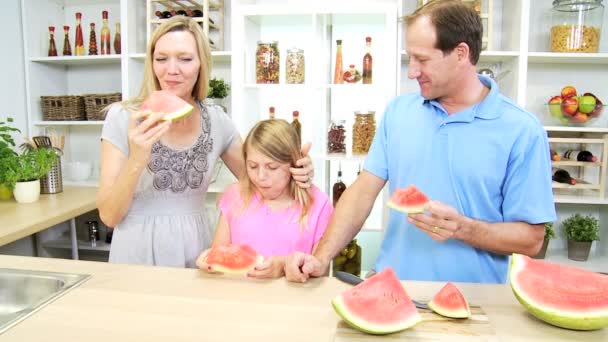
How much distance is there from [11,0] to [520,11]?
367 centimetres

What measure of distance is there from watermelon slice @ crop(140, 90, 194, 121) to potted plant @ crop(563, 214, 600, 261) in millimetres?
2873

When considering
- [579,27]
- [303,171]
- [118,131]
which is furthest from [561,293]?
[579,27]

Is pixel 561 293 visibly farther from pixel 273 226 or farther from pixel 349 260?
pixel 349 260

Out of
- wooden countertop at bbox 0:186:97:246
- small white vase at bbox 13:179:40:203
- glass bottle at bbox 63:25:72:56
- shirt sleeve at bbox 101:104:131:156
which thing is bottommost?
wooden countertop at bbox 0:186:97:246

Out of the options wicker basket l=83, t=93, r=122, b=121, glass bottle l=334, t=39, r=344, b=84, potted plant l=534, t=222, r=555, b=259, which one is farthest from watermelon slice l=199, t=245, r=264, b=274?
wicker basket l=83, t=93, r=122, b=121

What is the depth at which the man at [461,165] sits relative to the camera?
1.55 meters

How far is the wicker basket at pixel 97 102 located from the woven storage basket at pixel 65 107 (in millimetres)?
89

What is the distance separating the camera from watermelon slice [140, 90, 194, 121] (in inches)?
59.1

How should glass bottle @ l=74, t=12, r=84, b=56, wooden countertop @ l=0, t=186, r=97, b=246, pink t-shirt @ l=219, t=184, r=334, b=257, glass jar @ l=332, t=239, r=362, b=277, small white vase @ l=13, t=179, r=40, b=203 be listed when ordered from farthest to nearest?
1. glass bottle @ l=74, t=12, r=84, b=56
2. small white vase @ l=13, t=179, r=40, b=203
3. glass jar @ l=332, t=239, r=362, b=277
4. wooden countertop @ l=0, t=186, r=97, b=246
5. pink t-shirt @ l=219, t=184, r=334, b=257

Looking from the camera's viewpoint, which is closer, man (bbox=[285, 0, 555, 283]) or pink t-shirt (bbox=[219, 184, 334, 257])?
man (bbox=[285, 0, 555, 283])

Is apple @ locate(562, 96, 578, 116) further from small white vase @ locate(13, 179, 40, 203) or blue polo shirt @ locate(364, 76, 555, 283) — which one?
small white vase @ locate(13, 179, 40, 203)

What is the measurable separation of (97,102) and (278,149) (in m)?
2.38

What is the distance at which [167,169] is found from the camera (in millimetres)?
1812

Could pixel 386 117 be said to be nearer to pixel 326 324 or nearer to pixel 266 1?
pixel 326 324
